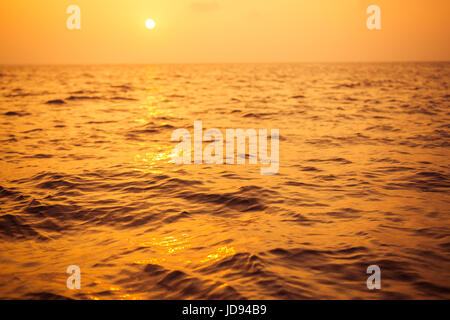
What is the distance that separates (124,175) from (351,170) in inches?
209

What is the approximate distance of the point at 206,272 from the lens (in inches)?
162

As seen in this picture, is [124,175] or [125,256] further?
[124,175]

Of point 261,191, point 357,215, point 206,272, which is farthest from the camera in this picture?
point 261,191

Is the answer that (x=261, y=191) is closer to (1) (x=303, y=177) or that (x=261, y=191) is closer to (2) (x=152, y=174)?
(1) (x=303, y=177)

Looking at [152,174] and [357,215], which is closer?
[357,215]

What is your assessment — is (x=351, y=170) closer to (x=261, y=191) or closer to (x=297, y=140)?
(x=261, y=191)

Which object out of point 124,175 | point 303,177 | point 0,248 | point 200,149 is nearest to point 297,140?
point 200,149

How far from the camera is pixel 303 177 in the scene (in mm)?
7840

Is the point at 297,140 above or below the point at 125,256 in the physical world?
above

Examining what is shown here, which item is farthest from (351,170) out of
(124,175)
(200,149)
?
(124,175)

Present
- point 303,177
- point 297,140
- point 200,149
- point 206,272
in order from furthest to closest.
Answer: point 297,140 < point 200,149 < point 303,177 < point 206,272
